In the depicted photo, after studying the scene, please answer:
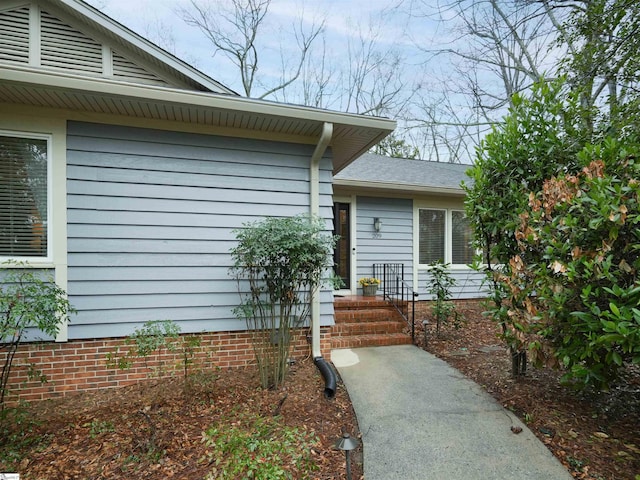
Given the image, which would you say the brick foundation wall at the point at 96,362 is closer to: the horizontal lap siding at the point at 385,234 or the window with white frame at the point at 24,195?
the window with white frame at the point at 24,195

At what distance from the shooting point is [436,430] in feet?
9.16

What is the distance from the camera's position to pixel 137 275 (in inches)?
136

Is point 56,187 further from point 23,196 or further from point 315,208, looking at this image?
point 315,208

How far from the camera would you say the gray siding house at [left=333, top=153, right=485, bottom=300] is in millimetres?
6625

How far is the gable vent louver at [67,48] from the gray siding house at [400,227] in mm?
3886

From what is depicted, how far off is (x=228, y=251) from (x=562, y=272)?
10.2 ft

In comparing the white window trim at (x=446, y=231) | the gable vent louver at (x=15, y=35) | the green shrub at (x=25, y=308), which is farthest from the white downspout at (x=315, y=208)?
the white window trim at (x=446, y=231)

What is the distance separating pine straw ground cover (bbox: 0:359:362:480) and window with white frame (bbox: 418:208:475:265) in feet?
14.8

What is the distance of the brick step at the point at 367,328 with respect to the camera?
5.05 meters

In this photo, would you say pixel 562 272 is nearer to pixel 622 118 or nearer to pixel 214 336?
pixel 622 118

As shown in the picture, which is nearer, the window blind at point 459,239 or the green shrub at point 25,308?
the green shrub at point 25,308

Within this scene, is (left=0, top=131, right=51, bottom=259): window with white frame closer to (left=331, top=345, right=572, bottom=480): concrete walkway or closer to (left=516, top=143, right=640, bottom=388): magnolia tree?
(left=331, top=345, right=572, bottom=480): concrete walkway

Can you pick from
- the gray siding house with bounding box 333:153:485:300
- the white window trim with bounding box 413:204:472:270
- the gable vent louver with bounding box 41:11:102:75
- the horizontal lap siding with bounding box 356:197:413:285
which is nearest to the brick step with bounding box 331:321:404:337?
the gray siding house with bounding box 333:153:485:300

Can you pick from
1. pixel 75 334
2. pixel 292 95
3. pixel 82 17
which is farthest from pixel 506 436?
pixel 292 95
